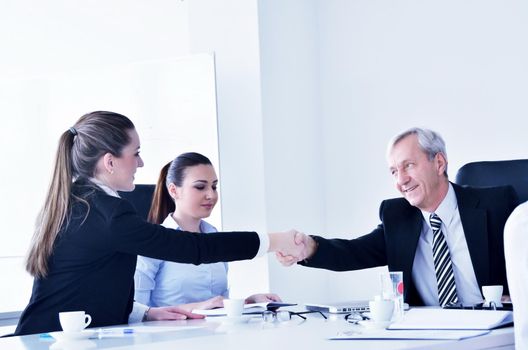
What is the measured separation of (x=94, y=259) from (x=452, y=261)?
4.23 feet

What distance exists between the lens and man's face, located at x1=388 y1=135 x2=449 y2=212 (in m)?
3.19

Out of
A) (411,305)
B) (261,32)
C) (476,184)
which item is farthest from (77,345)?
(261,32)

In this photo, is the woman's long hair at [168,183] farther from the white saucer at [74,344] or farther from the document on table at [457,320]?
the document on table at [457,320]

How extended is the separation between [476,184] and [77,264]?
5.32ft

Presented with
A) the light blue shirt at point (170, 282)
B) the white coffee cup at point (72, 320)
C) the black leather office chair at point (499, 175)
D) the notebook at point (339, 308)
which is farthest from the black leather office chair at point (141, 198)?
the white coffee cup at point (72, 320)

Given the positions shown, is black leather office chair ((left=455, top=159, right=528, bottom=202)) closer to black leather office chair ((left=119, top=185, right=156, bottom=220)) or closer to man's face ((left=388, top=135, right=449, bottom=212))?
man's face ((left=388, top=135, right=449, bottom=212))

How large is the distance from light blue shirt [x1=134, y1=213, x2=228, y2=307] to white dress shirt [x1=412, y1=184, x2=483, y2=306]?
95cm

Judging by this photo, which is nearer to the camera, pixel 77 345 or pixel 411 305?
pixel 77 345

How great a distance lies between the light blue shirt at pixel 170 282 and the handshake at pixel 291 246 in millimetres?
426

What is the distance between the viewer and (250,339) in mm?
1981

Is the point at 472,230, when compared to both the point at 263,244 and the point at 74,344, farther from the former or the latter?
the point at 74,344

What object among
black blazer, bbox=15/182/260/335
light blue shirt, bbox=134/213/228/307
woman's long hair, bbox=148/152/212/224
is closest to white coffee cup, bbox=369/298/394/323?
black blazer, bbox=15/182/260/335

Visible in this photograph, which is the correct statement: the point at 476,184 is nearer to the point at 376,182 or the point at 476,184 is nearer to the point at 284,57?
the point at 376,182

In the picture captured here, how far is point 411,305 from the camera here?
9.79 ft
